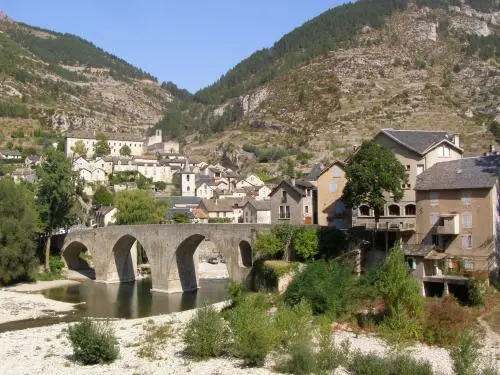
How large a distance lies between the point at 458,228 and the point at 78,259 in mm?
53301

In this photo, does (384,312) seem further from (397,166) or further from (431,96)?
(431,96)

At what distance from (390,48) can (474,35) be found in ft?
85.8

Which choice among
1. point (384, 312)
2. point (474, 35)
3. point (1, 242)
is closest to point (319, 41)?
point (474, 35)

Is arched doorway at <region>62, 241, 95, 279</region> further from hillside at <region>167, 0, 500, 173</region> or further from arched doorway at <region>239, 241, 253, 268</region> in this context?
hillside at <region>167, 0, 500, 173</region>

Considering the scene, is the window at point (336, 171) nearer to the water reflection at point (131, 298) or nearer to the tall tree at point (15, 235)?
the water reflection at point (131, 298)

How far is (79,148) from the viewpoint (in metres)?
134

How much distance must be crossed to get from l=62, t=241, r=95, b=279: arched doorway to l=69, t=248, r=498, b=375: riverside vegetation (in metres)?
38.0

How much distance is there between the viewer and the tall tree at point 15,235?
194 feet

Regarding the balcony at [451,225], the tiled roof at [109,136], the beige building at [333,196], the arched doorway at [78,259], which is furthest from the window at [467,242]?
the tiled roof at [109,136]

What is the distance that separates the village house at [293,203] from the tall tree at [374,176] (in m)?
8.80

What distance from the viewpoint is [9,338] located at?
38156 mm

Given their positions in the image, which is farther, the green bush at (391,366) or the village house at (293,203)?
the village house at (293,203)

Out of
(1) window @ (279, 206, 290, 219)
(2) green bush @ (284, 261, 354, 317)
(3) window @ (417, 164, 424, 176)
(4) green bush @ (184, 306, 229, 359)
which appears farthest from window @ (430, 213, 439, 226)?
(4) green bush @ (184, 306, 229, 359)

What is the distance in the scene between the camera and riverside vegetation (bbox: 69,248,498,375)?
27.3m
